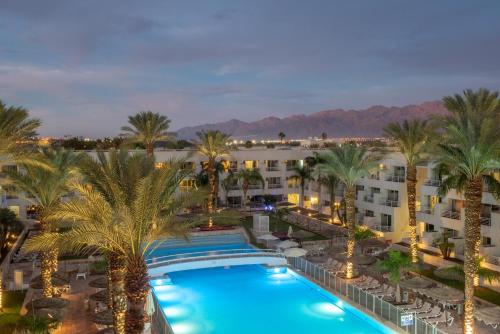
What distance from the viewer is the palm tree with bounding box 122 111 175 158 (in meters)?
43.0

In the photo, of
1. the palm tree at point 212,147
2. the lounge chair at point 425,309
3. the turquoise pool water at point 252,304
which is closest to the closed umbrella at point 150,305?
the turquoise pool water at point 252,304

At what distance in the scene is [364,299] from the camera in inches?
837

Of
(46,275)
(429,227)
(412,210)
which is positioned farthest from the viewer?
(429,227)

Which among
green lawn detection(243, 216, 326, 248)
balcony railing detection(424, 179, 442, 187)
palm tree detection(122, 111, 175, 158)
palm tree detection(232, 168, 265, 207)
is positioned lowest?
green lawn detection(243, 216, 326, 248)

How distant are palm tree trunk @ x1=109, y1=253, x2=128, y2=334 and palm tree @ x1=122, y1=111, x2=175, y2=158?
2710 centimetres

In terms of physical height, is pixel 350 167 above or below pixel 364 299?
above

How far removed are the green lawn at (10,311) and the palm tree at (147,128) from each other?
66.3 ft

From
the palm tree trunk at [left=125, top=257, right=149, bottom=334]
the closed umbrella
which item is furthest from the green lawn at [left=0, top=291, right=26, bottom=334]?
the palm tree trunk at [left=125, top=257, right=149, bottom=334]

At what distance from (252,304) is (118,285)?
32.7 ft

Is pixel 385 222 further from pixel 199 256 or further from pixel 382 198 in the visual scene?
pixel 199 256

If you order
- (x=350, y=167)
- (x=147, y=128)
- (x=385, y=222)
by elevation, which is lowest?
(x=385, y=222)

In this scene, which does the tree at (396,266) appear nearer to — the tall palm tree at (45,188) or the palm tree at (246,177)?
the tall palm tree at (45,188)

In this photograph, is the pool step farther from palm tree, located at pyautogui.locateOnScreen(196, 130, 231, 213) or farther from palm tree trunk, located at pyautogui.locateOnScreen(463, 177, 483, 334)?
palm tree trunk, located at pyautogui.locateOnScreen(463, 177, 483, 334)

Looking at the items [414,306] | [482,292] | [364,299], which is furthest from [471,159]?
[482,292]
